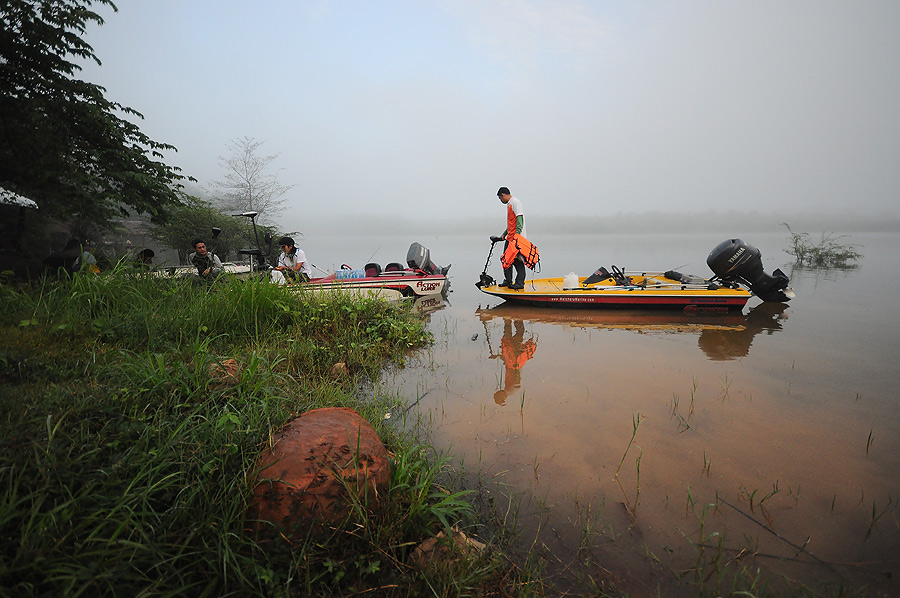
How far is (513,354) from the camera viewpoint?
6.03 metres

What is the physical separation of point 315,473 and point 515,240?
7.87 meters

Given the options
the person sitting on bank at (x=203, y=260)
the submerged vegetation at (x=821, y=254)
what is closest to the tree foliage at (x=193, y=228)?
the person sitting on bank at (x=203, y=260)

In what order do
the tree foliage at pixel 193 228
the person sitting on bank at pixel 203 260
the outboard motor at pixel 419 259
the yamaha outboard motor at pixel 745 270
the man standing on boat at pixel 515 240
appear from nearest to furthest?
the person sitting on bank at pixel 203 260 < the yamaha outboard motor at pixel 745 270 < the man standing on boat at pixel 515 240 < the outboard motor at pixel 419 259 < the tree foliage at pixel 193 228

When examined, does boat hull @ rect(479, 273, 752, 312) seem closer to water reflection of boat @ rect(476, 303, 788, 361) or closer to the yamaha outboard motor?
water reflection of boat @ rect(476, 303, 788, 361)

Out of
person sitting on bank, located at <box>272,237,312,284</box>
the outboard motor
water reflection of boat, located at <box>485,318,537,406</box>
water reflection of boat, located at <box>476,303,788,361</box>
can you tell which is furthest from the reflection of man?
person sitting on bank, located at <box>272,237,312,284</box>

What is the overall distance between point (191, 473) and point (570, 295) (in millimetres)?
7888

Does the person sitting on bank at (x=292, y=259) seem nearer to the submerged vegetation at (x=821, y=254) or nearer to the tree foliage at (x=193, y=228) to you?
the tree foliage at (x=193, y=228)

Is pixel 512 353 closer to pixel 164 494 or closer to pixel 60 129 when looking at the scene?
pixel 164 494

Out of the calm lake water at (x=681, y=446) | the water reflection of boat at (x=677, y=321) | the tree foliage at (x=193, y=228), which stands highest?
the tree foliage at (x=193, y=228)

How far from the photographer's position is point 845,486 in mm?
2762

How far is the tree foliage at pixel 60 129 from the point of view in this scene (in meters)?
5.71

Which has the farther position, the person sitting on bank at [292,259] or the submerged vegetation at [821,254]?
the submerged vegetation at [821,254]

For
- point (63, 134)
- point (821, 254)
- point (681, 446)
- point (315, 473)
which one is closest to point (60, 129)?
point (63, 134)

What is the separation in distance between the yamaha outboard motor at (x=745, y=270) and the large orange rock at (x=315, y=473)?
8.82 metres
